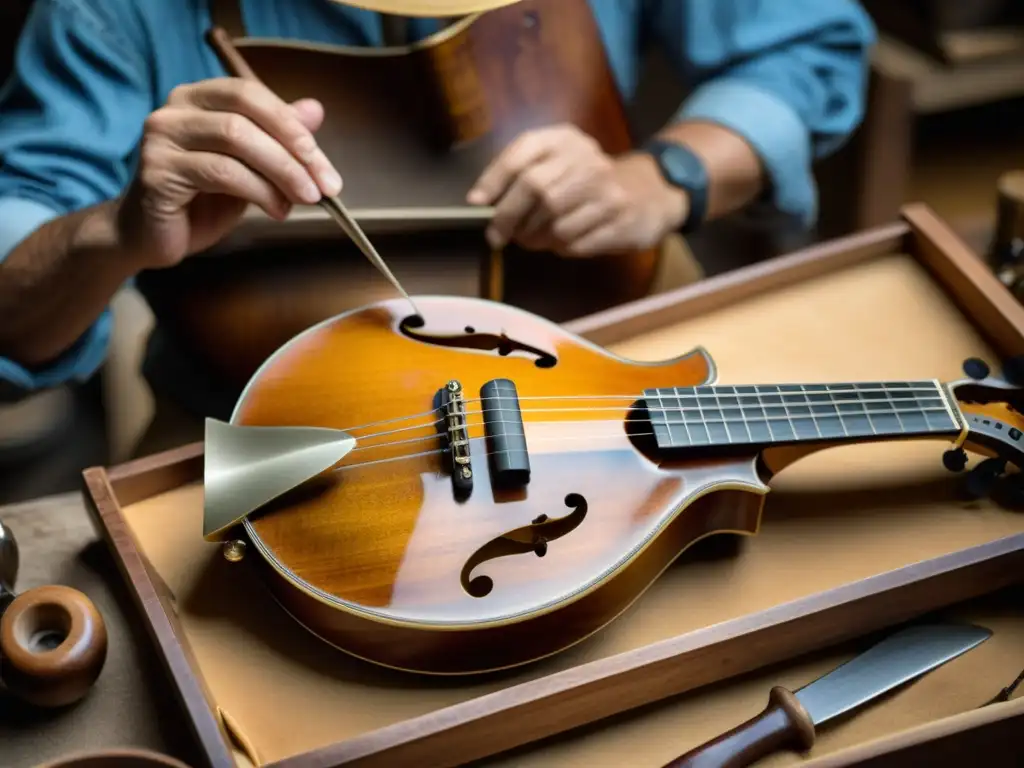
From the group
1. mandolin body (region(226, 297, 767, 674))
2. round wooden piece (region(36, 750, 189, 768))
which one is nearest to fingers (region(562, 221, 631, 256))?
mandolin body (region(226, 297, 767, 674))

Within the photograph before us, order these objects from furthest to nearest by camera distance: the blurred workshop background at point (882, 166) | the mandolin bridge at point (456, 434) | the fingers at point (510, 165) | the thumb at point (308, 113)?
1. the blurred workshop background at point (882, 166)
2. the fingers at point (510, 165)
3. the thumb at point (308, 113)
4. the mandolin bridge at point (456, 434)

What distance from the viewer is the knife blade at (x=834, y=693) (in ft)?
2.00

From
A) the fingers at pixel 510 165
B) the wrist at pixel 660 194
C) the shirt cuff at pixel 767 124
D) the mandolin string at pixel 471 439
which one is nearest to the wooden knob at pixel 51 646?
the mandolin string at pixel 471 439

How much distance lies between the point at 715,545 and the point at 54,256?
59 cm

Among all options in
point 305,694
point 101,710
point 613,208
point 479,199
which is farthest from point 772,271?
point 101,710

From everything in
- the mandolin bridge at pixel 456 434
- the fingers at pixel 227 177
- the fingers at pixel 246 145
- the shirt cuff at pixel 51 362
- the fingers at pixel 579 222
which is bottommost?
the shirt cuff at pixel 51 362

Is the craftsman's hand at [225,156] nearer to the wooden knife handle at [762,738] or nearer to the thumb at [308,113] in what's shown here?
the thumb at [308,113]

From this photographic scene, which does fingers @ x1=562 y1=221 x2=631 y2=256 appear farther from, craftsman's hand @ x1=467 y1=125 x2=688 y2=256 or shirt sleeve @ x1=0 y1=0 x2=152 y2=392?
shirt sleeve @ x1=0 y1=0 x2=152 y2=392

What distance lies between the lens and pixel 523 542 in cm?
64

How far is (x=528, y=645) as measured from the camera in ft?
2.08

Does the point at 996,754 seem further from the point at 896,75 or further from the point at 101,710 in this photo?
the point at 896,75

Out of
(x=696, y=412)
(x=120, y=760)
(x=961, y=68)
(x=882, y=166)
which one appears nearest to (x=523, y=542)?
(x=696, y=412)

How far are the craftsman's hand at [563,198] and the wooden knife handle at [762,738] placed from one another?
0.46 m

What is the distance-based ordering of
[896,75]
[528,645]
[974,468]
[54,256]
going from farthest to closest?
[896,75] → [54,256] → [974,468] → [528,645]
